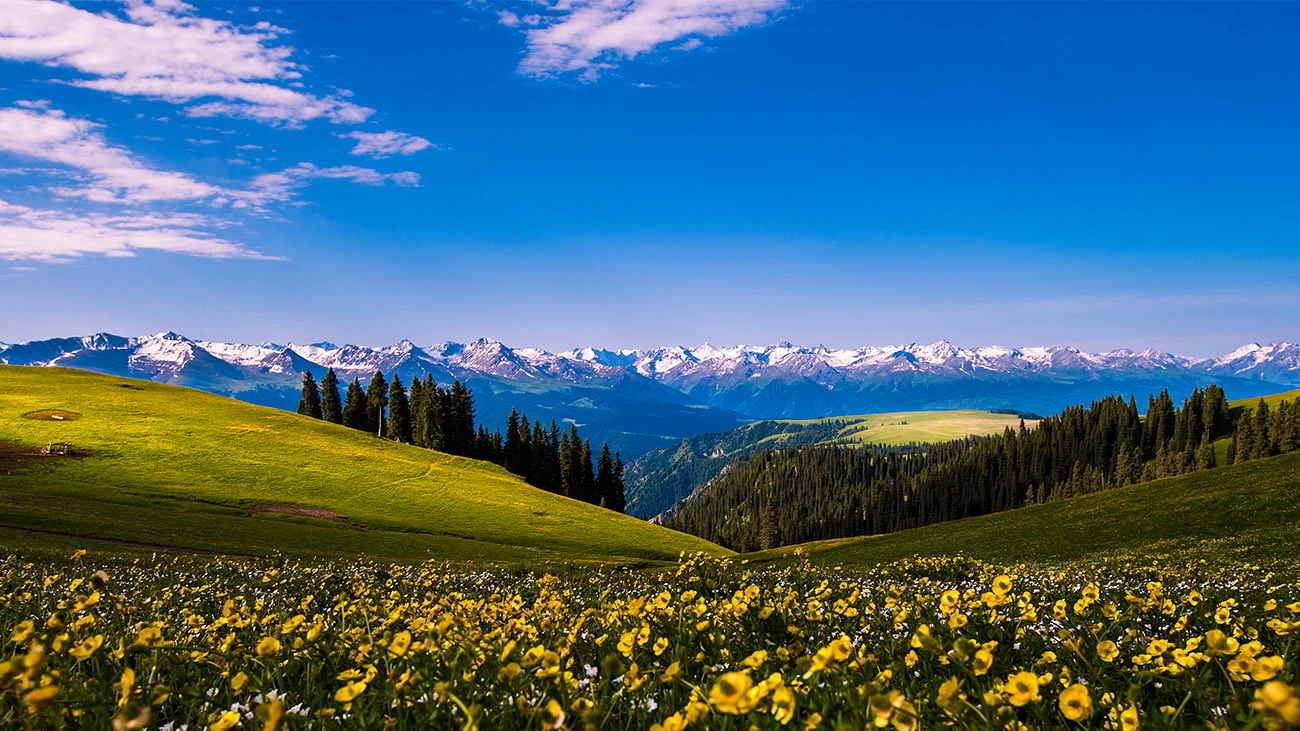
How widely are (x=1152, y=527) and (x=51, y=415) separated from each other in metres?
96.9

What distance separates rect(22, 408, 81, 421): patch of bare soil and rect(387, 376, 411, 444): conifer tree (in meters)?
36.5

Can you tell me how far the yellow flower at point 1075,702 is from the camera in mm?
1857

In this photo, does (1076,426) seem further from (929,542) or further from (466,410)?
(466,410)

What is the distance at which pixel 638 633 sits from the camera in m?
3.92

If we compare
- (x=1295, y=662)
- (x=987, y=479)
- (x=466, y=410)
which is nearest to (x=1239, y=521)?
(x=1295, y=662)

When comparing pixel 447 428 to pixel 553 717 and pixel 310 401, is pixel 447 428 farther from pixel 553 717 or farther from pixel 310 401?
pixel 553 717

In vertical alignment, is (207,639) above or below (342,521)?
above

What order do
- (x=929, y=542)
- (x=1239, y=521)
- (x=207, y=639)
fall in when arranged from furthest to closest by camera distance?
(x=929, y=542) < (x=1239, y=521) < (x=207, y=639)

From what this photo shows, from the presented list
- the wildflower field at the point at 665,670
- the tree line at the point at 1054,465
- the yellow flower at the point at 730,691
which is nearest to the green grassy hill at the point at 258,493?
the wildflower field at the point at 665,670

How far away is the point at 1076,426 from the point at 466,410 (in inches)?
5733

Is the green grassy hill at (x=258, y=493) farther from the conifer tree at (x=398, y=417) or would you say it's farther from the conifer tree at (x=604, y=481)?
the conifer tree at (x=604, y=481)

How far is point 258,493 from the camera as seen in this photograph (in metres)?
52.2

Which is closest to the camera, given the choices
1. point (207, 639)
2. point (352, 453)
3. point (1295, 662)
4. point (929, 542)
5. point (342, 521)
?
point (1295, 662)

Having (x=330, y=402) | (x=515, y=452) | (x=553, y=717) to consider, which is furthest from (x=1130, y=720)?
(x=330, y=402)
